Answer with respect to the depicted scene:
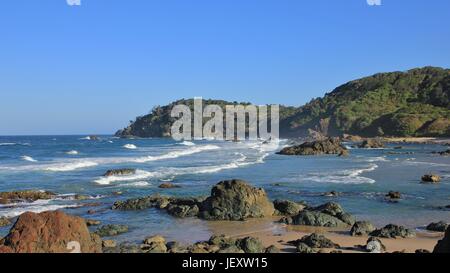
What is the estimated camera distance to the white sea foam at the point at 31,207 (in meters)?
20.3

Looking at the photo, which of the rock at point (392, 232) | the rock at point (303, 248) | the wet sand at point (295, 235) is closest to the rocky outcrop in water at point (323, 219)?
the wet sand at point (295, 235)

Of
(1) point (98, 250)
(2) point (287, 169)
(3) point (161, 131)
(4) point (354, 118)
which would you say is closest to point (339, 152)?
(2) point (287, 169)

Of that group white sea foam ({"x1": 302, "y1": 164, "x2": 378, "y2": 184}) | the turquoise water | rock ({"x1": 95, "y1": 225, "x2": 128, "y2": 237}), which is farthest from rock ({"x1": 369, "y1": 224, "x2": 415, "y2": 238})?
white sea foam ({"x1": 302, "y1": 164, "x2": 378, "y2": 184})

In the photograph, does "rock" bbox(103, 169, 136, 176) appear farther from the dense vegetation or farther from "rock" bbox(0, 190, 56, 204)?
the dense vegetation

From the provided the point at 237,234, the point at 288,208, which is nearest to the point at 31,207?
the point at 237,234

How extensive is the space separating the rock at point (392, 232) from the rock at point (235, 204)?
17.6ft

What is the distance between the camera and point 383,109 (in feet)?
444

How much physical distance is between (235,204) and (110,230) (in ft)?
17.5

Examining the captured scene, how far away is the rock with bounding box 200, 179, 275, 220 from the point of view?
18891mm

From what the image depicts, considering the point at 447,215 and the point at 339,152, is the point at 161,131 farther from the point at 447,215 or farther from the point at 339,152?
the point at 447,215

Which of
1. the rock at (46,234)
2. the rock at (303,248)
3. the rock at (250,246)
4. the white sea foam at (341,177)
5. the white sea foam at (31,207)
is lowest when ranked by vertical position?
the white sea foam at (31,207)

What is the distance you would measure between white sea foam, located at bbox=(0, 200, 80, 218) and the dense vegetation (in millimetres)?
92620

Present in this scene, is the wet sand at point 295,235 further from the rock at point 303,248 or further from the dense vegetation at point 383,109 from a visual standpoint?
the dense vegetation at point 383,109
